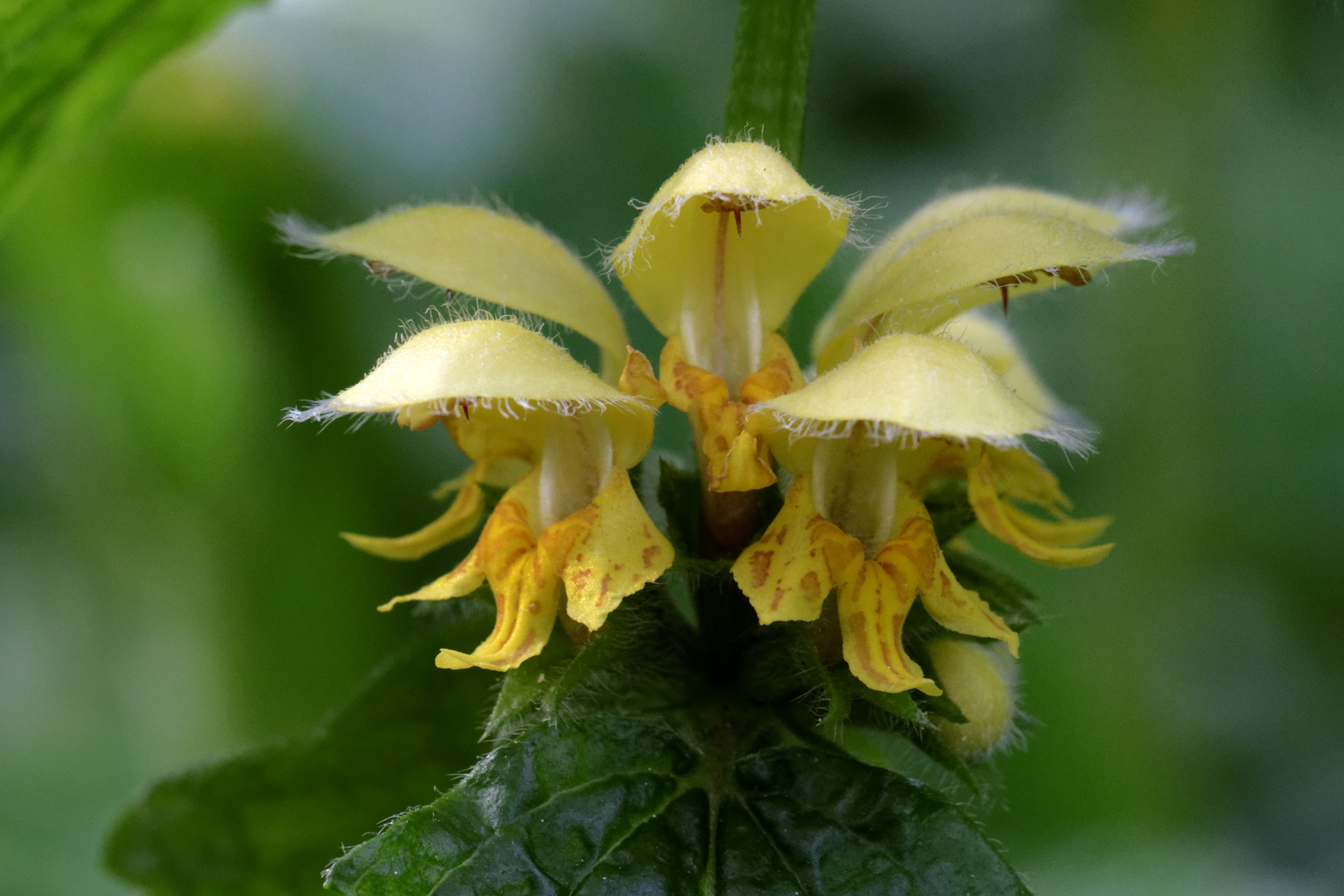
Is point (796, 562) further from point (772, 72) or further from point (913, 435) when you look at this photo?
point (772, 72)

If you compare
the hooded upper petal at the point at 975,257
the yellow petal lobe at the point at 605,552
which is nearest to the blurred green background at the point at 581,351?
the hooded upper petal at the point at 975,257

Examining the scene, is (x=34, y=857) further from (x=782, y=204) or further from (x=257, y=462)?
(x=782, y=204)

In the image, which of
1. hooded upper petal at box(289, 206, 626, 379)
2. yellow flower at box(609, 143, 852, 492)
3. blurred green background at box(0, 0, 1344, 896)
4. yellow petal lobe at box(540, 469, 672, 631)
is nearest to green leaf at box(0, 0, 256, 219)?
hooded upper petal at box(289, 206, 626, 379)

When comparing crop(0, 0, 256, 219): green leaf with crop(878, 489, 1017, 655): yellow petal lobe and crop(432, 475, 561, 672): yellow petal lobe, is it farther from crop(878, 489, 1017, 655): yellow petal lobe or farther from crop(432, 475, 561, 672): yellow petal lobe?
crop(878, 489, 1017, 655): yellow petal lobe

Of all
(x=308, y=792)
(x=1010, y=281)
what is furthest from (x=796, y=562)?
(x=308, y=792)

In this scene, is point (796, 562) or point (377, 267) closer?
point (796, 562)

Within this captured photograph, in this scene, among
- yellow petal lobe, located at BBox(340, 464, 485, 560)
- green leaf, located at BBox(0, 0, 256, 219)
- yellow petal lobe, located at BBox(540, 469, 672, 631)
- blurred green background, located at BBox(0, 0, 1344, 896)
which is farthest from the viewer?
blurred green background, located at BBox(0, 0, 1344, 896)
